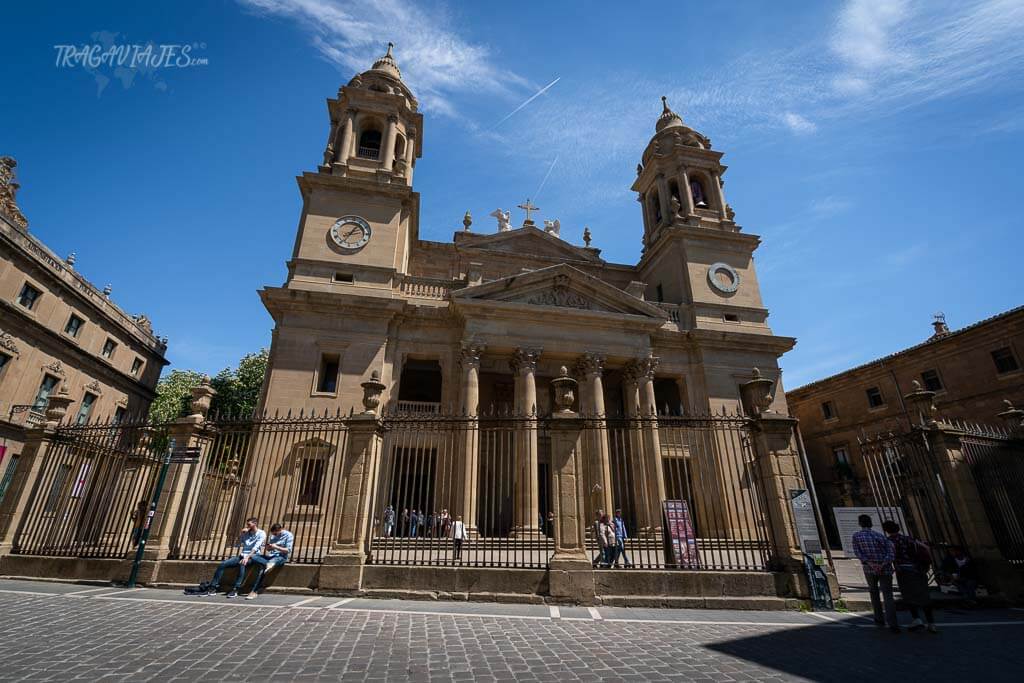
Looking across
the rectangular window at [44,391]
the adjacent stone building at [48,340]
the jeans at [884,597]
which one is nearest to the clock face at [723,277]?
the jeans at [884,597]

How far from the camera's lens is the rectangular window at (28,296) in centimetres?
2255

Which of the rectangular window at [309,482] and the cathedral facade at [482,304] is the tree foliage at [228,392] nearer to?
the cathedral facade at [482,304]

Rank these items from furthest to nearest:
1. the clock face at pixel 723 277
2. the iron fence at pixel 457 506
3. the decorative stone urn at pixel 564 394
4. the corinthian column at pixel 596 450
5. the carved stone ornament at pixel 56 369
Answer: the clock face at pixel 723 277
the carved stone ornament at pixel 56 369
the corinthian column at pixel 596 450
the decorative stone urn at pixel 564 394
the iron fence at pixel 457 506

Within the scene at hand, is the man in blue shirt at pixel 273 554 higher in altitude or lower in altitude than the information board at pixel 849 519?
lower

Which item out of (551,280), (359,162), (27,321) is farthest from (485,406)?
(27,321)

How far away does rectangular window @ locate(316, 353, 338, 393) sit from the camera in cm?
1827

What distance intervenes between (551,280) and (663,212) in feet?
35.6

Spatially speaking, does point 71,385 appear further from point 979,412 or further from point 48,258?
point 979,412

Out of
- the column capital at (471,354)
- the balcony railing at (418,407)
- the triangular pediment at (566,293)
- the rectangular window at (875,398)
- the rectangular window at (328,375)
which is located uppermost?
the triangular pediment at (566,293)

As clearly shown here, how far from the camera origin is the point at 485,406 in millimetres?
21531

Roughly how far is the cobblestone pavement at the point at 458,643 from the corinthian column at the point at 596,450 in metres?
6.32

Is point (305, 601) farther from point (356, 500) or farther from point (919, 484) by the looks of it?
point (919, 484)

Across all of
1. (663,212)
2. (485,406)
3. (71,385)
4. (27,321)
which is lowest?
(485,406)

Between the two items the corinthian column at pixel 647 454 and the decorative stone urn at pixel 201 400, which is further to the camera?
the corinthian column at pixel 647 454
